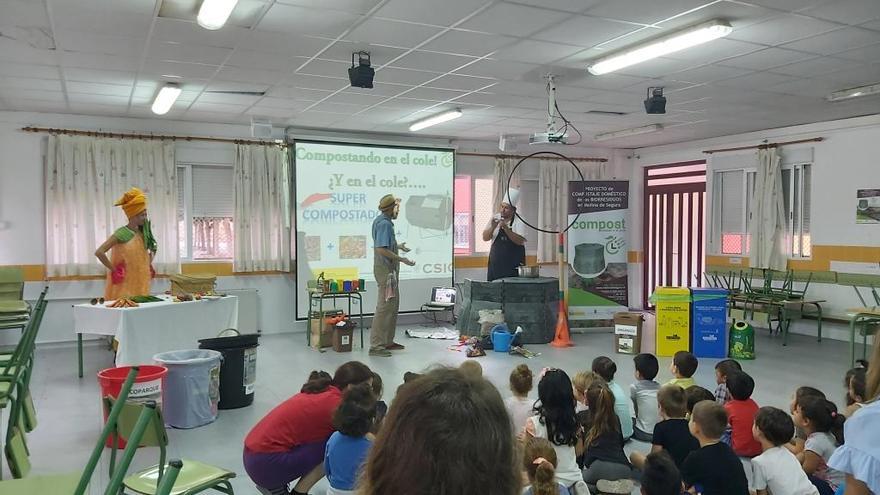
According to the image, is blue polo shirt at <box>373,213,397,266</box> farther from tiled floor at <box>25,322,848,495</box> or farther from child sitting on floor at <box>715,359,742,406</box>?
child sitting on floor at <box>715,359,742,406</box>

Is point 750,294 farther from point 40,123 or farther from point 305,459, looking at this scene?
point 40,123

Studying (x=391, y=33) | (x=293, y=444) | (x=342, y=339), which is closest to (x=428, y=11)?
(x=391, y=33)

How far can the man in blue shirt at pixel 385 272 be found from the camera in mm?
6641

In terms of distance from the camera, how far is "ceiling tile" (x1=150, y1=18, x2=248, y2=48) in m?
4.02

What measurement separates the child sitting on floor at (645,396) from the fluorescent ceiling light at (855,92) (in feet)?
12.8

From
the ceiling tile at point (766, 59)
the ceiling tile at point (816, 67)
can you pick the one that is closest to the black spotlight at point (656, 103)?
the ceiling tile at point (766, 59)

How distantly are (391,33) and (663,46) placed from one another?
192 centimetres

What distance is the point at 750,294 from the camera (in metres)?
7.91

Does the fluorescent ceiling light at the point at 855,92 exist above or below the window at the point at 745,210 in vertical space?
above

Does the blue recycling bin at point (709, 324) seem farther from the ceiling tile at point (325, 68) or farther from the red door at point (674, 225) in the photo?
the ceiling tile at point (325, 68)

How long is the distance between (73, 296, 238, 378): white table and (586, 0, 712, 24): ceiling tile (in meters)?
3.88

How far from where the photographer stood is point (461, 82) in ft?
18.7

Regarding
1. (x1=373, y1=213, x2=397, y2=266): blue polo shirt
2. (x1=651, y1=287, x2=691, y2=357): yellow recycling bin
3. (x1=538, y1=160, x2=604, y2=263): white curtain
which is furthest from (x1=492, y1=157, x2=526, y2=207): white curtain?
(x1=651, y1=287, x2=691, y2=357): yellow recycling bin

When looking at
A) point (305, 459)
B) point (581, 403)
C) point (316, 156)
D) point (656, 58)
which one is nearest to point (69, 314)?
point (316, 156)
